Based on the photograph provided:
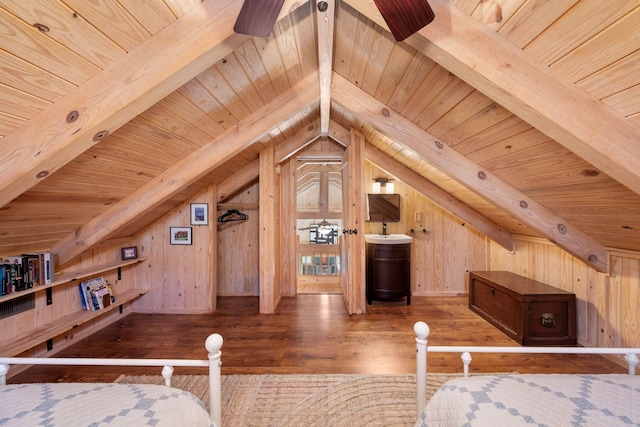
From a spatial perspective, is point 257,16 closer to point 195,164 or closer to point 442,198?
point 195,164

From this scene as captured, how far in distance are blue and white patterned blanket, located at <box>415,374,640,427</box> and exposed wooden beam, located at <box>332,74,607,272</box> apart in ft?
4.43

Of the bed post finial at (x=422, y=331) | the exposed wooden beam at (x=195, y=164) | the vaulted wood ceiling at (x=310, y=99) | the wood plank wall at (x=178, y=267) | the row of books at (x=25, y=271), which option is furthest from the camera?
the wood plank wall at (x=178, y=267)

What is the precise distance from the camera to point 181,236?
11.6 feet

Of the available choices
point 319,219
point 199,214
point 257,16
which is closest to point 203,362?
point 257,16

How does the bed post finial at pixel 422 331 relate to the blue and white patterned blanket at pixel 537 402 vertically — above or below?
above

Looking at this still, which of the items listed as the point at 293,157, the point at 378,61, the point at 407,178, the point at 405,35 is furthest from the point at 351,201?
the point at 405,35

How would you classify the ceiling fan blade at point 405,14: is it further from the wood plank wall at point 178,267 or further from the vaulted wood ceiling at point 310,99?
the wood plank wall at point 178,267

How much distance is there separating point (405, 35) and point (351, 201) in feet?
8.07

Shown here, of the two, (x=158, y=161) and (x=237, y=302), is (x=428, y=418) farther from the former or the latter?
(x=237, y=302)

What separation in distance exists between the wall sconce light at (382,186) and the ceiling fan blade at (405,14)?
310 centimetres

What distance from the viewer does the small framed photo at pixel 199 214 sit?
353 cm

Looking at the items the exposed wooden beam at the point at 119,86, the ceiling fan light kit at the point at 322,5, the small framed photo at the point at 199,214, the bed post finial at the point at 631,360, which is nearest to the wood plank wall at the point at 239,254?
the small framed photo at the point at 199,214

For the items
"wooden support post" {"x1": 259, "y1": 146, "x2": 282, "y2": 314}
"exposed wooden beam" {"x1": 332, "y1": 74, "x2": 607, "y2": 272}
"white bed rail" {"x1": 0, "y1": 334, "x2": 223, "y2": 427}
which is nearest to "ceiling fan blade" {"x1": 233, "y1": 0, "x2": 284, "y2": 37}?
"white bed rail" {"x1": 0, "y1": 334, "x2": 223, "y2": 427}

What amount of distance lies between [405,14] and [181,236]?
136 inches
